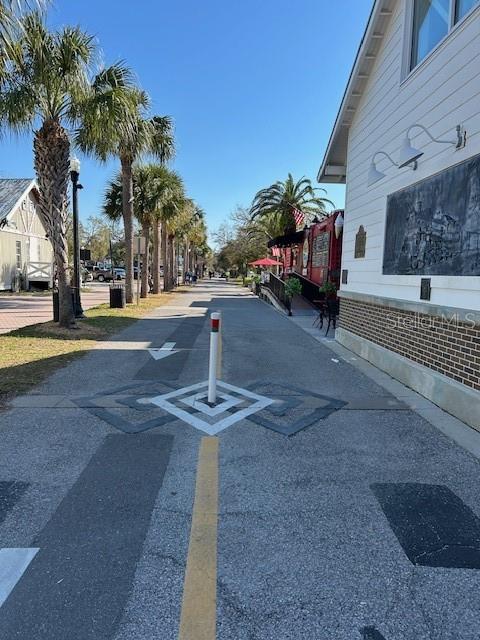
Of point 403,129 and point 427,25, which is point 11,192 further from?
point 427,25

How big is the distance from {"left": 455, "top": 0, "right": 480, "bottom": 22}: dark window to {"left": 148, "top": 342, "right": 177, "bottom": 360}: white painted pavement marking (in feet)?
22.9

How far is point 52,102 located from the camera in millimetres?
10797

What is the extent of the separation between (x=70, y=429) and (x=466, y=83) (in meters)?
6.13

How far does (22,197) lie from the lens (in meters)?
27.9

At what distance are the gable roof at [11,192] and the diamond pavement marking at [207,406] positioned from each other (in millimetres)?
23814

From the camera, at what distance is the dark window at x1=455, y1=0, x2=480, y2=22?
566 centimetres

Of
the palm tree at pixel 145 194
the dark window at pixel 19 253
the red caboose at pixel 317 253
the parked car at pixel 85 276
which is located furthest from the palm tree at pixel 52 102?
the parked car at pixel 85 276

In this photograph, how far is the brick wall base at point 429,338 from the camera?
17.4ft

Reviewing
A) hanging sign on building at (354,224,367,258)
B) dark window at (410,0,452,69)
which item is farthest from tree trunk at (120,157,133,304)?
dark window at (410,0,452,69)

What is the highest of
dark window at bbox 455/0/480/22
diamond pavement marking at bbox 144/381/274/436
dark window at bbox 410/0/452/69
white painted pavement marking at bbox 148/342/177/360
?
dark window at bbox 410/0/452/69

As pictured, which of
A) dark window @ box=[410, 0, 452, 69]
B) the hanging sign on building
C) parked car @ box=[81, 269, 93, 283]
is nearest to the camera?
dark window @ box=[410, 0, 452, 69]

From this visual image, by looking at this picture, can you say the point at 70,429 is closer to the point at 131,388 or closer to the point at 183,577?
the point at 131,388

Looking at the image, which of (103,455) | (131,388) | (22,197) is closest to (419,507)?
(103,455)

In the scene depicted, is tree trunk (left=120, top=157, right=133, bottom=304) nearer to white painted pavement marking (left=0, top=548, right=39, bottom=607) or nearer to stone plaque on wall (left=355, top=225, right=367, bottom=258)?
stone plaque on wall (left=355, top=225, right=367, bottom=258)
